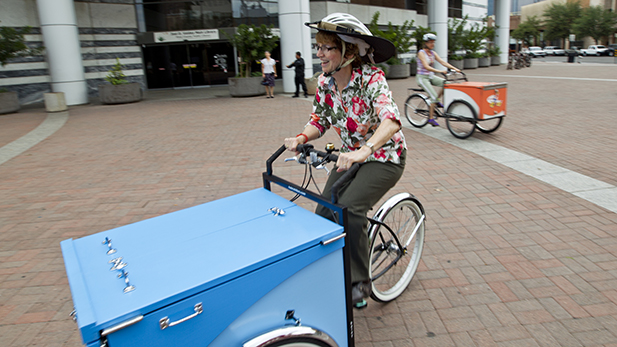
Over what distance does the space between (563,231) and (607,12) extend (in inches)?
3335

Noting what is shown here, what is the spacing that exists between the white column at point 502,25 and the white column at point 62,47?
27.7 metres

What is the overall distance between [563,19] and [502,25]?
56.8 metres

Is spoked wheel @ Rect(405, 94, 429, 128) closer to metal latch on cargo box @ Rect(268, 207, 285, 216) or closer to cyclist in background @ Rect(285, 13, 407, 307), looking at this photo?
cyclist in background @ Rect(285, 13, 407, 307)

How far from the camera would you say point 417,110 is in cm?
936

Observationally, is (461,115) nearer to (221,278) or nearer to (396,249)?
(396,249)

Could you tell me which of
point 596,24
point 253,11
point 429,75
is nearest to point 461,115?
point 429,75

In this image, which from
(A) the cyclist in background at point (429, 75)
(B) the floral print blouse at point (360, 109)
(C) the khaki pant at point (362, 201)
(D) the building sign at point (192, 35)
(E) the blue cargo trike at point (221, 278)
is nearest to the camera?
(E) the blue cargo trike at point (221, 278)

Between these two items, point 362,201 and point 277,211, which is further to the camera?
point 362,201

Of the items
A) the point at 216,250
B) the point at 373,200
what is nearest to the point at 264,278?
the point at 216,250

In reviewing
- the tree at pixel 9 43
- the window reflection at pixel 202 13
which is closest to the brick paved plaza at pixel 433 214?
the tree at pixel 9 43

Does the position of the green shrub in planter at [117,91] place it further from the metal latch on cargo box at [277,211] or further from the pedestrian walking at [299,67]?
the metal latch on cargo box at [277,211]

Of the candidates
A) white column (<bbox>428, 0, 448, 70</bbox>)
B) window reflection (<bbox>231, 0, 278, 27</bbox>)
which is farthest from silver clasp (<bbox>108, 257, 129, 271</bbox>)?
white column (<bbox>428, 0, 448, 70</bbox>)

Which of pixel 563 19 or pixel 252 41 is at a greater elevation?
pixel 563 19

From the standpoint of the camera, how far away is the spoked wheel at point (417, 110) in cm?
916
